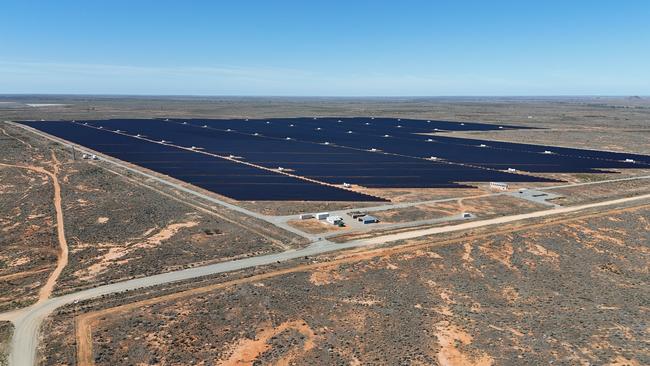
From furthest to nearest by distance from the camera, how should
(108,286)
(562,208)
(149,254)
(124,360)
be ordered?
(562,208), (149,254), (108,286), (124,360)

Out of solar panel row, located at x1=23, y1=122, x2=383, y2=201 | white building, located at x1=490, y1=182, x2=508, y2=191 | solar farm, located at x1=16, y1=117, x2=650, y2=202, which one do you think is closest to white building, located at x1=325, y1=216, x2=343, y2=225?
solar panel row, located at x1=23, y1=122, x2=383, y2=201

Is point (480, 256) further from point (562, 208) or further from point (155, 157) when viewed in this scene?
point (155, 157)

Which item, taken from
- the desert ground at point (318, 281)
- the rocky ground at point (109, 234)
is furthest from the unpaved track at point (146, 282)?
the rocky ground at point (109, 234)

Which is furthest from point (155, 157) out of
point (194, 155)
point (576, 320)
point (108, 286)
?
point (576, 320)

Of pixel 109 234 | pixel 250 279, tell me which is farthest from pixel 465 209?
pixel 109 234

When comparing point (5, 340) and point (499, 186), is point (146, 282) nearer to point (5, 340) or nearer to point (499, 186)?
point (5, 340)

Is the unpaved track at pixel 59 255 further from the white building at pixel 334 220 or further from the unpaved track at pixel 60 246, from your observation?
the white building at pixel 334 220
